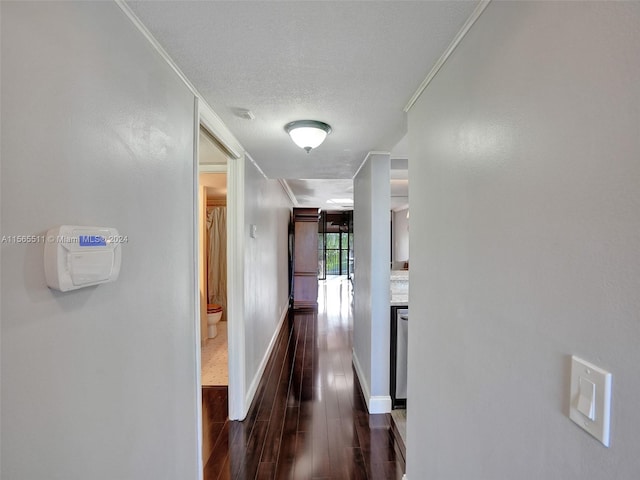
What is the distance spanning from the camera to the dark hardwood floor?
6.21 feet

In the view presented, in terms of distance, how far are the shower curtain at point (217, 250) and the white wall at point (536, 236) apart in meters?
4.50

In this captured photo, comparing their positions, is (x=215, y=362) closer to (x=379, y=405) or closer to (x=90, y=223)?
(x=379, y=405)

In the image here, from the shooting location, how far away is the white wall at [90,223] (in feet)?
1.88

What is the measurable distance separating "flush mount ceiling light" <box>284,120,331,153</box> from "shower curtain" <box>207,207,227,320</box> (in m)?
3.62

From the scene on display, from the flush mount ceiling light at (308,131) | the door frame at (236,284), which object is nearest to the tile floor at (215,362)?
the door frame at (236,284)

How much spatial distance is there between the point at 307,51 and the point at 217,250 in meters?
4.52

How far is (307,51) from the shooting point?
1.12 metres

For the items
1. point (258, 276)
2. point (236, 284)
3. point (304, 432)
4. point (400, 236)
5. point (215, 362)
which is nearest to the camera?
point (304, 432)

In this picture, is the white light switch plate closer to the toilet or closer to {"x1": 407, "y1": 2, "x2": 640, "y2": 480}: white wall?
{"x1": 407, "y1": 2, "x2": 640, "y2": 480}: white wall

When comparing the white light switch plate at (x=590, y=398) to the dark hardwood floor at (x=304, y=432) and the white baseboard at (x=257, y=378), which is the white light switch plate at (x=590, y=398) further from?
the white baseboard at (x=257, y=378)

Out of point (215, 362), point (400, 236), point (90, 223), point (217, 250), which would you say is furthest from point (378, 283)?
point (400, 236)

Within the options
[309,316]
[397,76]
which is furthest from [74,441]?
[309,316]

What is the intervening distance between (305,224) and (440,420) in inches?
225

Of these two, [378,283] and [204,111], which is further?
[378,283]
